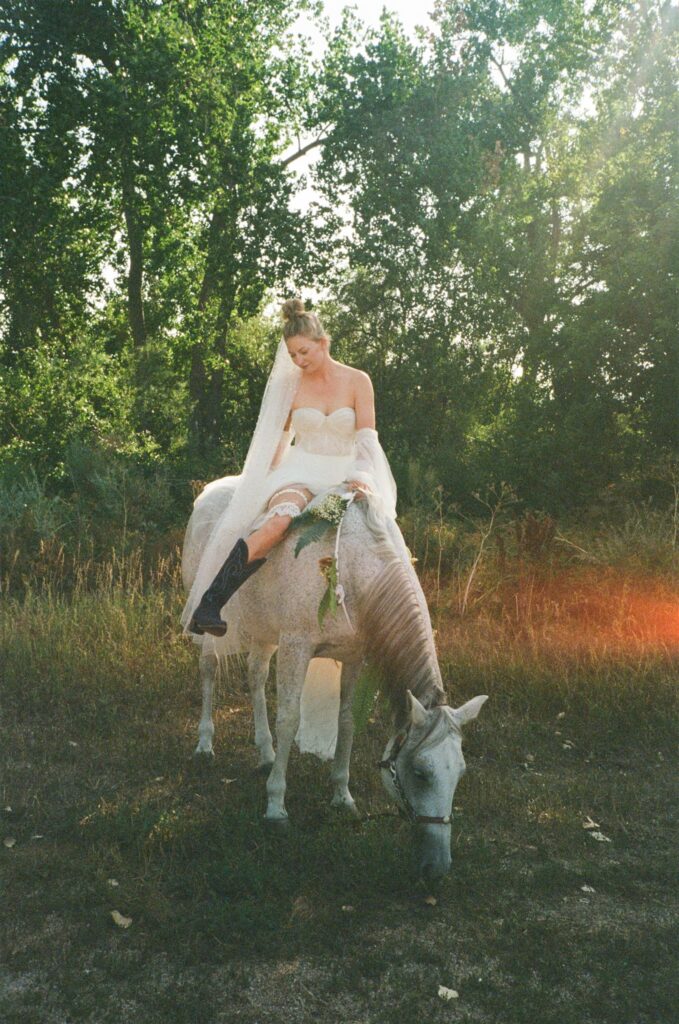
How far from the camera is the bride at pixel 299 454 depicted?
4.93m

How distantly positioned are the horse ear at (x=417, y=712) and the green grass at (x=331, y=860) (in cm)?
82

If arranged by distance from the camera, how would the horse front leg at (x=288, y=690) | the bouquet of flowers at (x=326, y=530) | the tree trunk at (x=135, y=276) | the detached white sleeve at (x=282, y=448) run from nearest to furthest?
1. the bouquet of flowers at (x=326, y=530)
2. the horse front leg at (x=288, y=690)
3. the detached white sleeve at (x=282, y=448)
4. the tree trunk at (x=135, y=276)

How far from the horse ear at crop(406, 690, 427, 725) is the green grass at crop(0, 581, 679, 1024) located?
32.2 inches

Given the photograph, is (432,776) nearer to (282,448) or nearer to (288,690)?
(288,690)

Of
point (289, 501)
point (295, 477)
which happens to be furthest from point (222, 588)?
point (295, 477)

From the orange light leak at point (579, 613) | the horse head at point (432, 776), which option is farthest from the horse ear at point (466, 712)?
the orange light leak at point (579, 613)

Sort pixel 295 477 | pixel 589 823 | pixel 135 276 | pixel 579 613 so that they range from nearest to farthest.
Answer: pixel 589 823 → pixel 295 477 → pixel 579 613 → pixel 135 276

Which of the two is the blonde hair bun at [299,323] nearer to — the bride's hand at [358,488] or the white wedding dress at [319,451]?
the white wedding dress at [319,451]

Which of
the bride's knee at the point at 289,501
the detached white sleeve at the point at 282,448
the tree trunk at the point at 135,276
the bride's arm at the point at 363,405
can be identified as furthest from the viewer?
the tree trunk at the point at 135,276

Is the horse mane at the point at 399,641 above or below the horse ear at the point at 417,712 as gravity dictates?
above

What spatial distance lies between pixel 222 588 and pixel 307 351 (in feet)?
4.79

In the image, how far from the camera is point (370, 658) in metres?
4.35

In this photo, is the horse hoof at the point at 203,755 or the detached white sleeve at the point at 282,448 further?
the horse hoof at the point at 203,755

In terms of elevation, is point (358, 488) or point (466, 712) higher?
point (358, 488)
